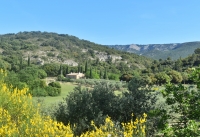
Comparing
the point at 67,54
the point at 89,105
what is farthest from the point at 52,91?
the point at 67,54

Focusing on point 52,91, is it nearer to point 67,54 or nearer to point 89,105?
point 89,105

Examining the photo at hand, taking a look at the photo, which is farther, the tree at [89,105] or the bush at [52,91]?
the bush at [52,91]

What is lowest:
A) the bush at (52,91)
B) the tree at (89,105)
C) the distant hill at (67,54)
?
the bush at (52,91)

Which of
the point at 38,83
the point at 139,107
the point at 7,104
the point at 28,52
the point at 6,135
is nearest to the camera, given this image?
the point at 6,135

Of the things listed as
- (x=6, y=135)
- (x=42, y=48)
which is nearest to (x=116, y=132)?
(x=6, y=135)

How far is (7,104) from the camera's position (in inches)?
287

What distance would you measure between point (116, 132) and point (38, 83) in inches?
1511

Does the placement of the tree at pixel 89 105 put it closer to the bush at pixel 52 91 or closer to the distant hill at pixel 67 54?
the bush at pixel 52 91

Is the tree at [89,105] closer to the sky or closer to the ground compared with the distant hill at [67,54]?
closer to the ground

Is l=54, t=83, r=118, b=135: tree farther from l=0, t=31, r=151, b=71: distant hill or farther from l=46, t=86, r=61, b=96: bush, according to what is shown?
l=0, t=31, r=151, b=71: distant hill

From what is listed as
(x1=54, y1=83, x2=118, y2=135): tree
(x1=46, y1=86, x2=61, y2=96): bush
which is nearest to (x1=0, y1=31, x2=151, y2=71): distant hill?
(x1=46, y1=86, x2=61, y2=96): bush

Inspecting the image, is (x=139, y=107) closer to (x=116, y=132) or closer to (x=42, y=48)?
(x=116, y=132)

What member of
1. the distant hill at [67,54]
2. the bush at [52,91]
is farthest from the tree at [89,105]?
the distant hill at [67,54]

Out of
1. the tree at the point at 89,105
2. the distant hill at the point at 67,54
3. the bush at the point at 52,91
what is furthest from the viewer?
the distant hill at the point at 67,54
